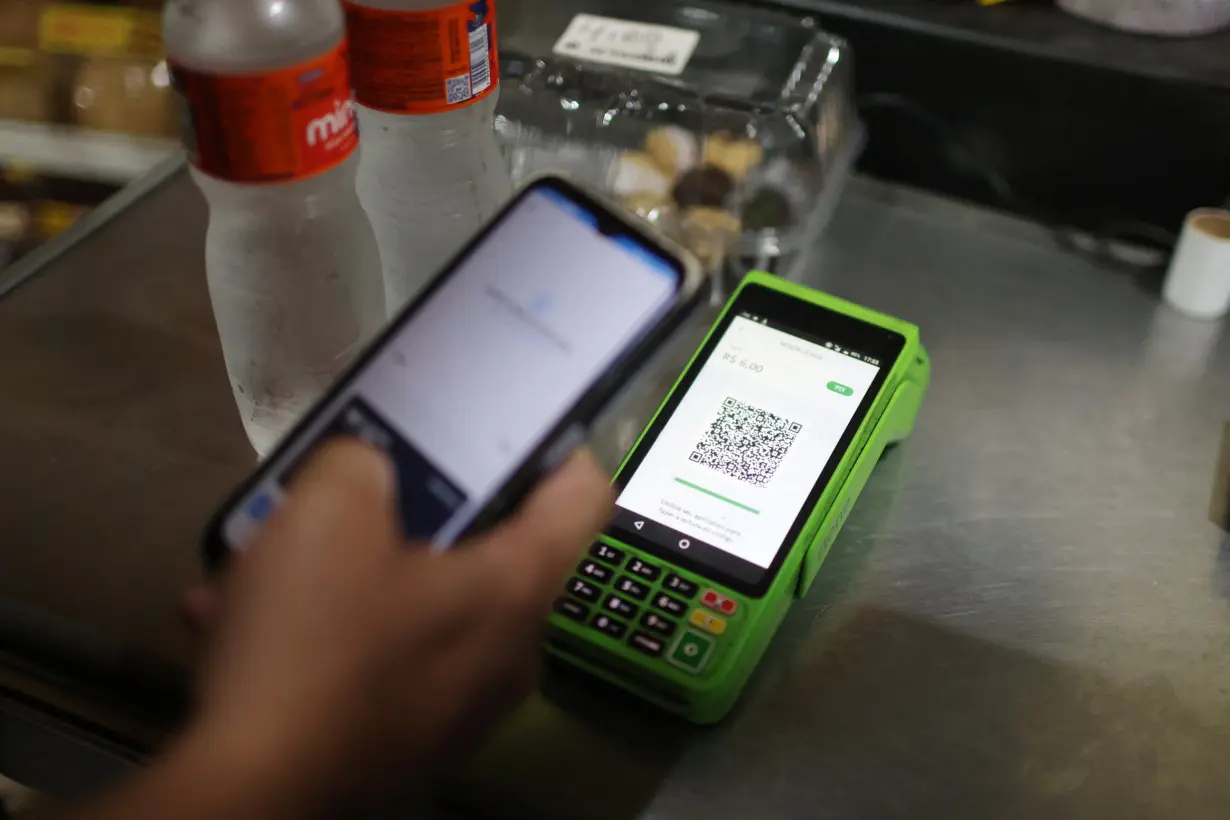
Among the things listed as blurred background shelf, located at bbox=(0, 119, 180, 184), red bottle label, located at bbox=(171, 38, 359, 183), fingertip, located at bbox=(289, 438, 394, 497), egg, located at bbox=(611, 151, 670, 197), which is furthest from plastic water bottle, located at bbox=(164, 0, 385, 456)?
blurred background shelf, located at bbox=(0, 119, 180, 184)

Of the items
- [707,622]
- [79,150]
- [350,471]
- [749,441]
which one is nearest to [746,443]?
[749,441]

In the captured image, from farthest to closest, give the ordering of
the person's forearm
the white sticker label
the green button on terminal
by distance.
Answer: the white sticker label, the green button on terminal, the person's forearm

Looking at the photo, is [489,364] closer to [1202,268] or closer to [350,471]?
[350,471]

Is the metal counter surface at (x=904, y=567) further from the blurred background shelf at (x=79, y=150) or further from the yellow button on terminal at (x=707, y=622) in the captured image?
the blurred background shelf at (x=79, y=150)

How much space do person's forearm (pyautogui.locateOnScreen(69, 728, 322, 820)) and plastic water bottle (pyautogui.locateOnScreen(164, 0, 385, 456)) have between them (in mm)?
231

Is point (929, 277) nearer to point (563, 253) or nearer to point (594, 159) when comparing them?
point (594, 159)

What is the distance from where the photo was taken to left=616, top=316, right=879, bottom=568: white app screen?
506mm

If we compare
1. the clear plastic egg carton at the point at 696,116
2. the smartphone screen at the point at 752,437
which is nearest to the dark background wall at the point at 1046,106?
the clear plastic egg carton at the point at 696,116

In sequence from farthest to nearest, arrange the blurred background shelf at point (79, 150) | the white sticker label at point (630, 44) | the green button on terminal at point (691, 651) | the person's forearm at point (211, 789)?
1. the blurred background shelf at point (79, 150)
2. the white sticker label at point (630, 44)
3. the green button on terminal at point (691, 651)
4. the person's forearm at point (211, 789)

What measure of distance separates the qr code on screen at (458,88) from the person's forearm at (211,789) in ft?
1.02

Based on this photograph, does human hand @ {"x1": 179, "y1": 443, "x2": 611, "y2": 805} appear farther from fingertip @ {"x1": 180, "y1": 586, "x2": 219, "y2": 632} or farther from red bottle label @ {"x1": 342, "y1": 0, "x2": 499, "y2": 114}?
red bottle label @ {"x1": 342, "y1": 0, "x2": 499, "y2": 114}

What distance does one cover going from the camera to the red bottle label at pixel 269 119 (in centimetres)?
42

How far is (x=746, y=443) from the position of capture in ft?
1.75

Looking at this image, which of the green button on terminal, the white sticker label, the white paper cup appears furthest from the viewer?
the white sticker label
